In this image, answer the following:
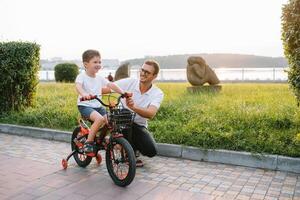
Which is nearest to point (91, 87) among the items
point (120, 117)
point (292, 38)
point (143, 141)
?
point (120, 117)

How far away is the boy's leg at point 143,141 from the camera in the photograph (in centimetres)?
601

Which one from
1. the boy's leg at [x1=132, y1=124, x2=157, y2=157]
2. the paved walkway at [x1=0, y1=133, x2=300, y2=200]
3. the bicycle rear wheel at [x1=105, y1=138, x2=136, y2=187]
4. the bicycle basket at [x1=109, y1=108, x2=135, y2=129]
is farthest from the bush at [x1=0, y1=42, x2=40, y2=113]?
the bicycle basket at [x1=109, y1=108, x2=135, y2=129]

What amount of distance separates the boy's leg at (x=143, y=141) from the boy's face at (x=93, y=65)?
1.09 metres

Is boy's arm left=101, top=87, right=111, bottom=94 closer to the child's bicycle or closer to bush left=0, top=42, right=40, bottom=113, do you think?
the child's bicycle

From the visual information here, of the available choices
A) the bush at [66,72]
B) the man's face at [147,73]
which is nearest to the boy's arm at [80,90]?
the man's face at [147,73]

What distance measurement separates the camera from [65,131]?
8.28m

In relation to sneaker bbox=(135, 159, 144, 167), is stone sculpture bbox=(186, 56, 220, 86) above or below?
above

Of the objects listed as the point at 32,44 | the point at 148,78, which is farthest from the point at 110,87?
the point at 32,44

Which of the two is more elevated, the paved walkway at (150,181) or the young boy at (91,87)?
the young boy at (91,87)

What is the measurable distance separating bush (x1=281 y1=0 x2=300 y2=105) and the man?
2.02m

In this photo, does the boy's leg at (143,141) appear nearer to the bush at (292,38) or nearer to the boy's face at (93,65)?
the boy's face at (93,65)

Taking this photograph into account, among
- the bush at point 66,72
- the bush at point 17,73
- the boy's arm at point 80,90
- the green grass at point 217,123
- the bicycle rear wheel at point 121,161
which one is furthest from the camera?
the bush at point 66,72

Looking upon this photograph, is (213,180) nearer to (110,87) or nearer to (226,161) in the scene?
(226,161)

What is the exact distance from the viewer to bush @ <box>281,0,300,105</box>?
19.2ft
